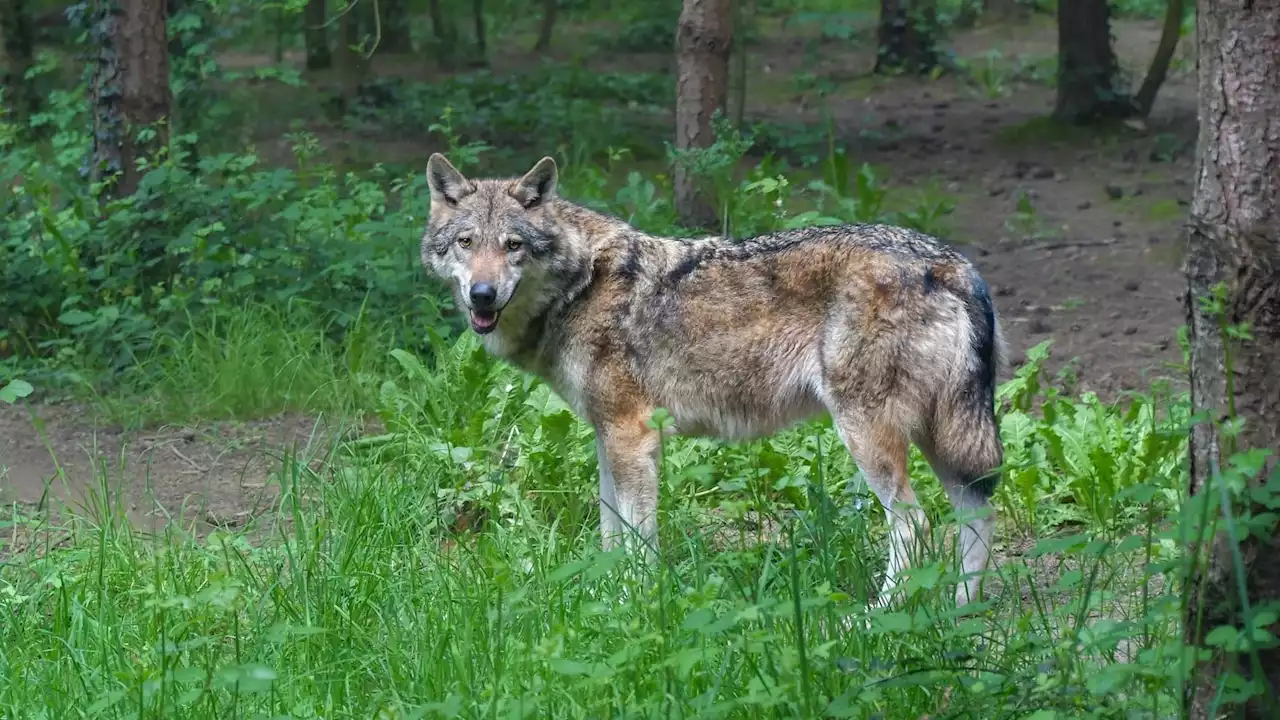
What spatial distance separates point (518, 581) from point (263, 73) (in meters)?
6.09

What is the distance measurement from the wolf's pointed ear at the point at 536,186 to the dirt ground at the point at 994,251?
142 centimetres

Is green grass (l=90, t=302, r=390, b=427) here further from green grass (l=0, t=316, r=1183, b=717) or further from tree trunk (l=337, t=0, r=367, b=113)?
tree trunk (l=337, t=0, r=367, b=113)

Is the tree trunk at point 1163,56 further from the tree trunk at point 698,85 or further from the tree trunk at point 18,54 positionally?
the tree trunk at point 18,54

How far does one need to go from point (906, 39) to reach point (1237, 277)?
15.0m

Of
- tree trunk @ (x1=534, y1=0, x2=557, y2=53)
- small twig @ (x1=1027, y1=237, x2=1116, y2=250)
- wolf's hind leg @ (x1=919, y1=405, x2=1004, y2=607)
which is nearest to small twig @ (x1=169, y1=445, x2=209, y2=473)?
wolf's hind leg @ (x1=919, y1=405, x2=1004, y2=607)

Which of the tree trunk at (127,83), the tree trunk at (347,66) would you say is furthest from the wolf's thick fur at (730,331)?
the tree trunk at (347,66)

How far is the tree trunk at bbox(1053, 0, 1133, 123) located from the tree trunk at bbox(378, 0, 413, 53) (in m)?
7.48

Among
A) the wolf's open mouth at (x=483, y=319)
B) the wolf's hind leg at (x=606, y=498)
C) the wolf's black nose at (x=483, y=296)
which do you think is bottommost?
the wolf's hind leg at (x=606, y=498)

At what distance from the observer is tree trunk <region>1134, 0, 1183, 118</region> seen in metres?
12.7

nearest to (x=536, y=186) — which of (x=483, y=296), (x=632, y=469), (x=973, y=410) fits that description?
(x=483, y=296)

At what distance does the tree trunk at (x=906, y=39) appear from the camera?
17.3 metres

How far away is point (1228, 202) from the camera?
3.03 meters

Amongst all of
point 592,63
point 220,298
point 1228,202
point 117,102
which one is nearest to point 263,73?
point 117,102

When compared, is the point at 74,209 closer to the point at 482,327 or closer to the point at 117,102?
the point at 117,102
